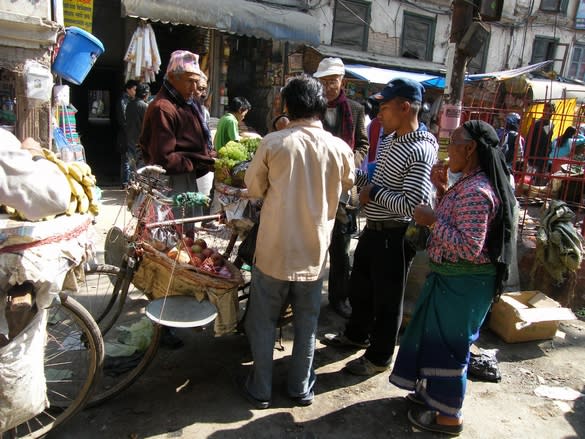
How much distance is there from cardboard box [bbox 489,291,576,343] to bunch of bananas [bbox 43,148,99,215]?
3.38m

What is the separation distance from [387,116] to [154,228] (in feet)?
5.42

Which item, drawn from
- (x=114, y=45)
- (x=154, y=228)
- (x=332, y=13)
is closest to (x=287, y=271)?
(x=154, y=228)

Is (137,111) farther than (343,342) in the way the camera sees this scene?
Yes

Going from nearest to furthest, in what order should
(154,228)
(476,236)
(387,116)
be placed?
(476,236)
(154,228)
(387,116)

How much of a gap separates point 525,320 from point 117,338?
336cm

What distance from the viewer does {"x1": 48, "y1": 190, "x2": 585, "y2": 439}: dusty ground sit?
8.95ft

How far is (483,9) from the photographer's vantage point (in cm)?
500

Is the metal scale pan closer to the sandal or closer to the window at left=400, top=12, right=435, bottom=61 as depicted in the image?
the sandal

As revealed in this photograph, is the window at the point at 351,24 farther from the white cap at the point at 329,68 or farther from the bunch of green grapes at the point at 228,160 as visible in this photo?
→ the bunch of green grapes at the point at 228,160

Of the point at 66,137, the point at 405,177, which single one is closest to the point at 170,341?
the point at 405,177

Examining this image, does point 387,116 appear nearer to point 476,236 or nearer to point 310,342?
point 476,236

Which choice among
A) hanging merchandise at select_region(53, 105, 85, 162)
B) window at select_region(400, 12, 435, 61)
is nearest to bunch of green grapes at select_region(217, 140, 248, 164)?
hanging merchandise at select_region(53, 105, 85, 162)

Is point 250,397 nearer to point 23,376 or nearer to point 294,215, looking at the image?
point 294,215

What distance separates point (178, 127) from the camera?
11.7 ft
